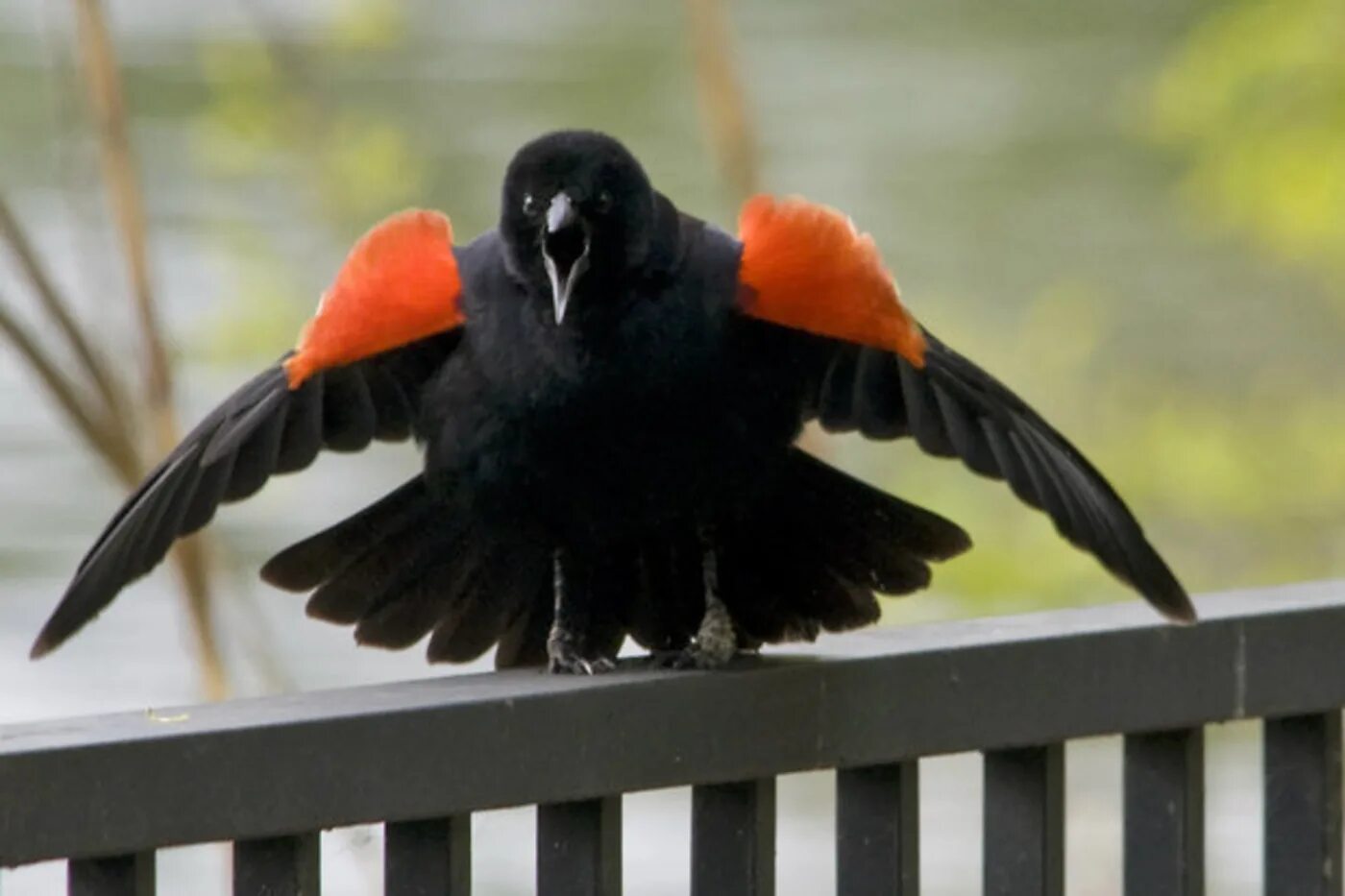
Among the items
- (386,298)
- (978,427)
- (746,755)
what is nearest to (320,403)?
(386,298)

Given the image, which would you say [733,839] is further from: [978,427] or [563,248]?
[563,248]

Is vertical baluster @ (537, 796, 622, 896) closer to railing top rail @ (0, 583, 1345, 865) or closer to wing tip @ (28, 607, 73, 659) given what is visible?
railing top rail @ (0, 583, 1345, 865)

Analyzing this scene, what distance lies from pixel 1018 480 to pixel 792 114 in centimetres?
1033

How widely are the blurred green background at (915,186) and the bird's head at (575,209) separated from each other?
225 cm

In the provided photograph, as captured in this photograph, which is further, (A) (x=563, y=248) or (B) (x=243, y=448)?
(A) (x=563, y=248)

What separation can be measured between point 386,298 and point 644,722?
101 cm

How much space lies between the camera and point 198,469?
9.91 feet

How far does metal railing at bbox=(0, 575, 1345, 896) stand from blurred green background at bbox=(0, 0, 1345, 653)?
9.58 feet

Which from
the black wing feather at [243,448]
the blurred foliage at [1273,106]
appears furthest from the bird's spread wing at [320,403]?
the blurred foliage at [1273,106]

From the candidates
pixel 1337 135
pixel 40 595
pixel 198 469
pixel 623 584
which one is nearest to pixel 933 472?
pixel 1337 135

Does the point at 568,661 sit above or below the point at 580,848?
above

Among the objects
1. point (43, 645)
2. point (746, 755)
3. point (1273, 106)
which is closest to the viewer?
point (746, 755)

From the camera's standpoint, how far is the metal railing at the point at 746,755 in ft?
6.82

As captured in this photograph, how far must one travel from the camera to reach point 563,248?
11.2 ft
